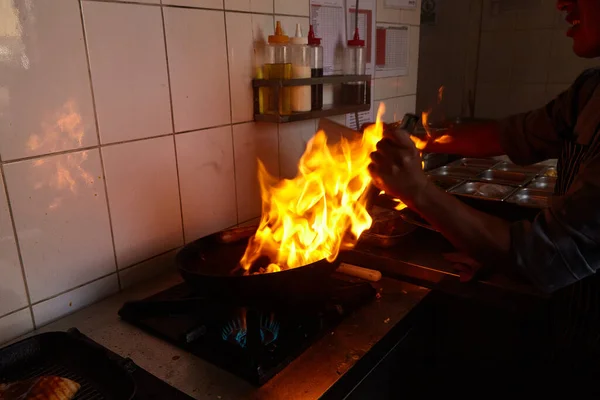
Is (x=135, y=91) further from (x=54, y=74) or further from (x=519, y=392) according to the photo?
(x=519, y=392)

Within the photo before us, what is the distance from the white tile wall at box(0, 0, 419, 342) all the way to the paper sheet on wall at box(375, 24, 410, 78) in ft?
1.80

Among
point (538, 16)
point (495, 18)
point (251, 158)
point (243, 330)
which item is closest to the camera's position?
point (243, 330)

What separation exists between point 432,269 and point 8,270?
98cm

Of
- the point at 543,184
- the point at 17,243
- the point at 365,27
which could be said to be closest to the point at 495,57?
the point at 543,184

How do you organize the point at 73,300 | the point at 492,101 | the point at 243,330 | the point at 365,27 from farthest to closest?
the point at 492,101 < the point at 365,27 < the point at 73,300 < the point at 243,330

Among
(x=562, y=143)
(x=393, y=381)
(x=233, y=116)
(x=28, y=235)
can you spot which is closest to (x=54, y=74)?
(x=28, y=235)

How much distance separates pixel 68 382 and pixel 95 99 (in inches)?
23.2

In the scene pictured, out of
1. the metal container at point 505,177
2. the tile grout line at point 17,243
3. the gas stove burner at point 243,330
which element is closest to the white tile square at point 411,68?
the metal container at point 505,177

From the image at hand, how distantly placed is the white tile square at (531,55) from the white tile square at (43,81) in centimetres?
241

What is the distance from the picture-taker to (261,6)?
4.44ft

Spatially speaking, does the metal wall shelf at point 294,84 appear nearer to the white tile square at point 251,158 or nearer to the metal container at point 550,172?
the white tile square at point 251,158

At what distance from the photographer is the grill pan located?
0.82 metres

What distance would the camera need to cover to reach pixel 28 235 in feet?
3.17

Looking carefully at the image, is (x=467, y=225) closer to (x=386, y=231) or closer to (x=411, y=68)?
(x=386, y=231)
